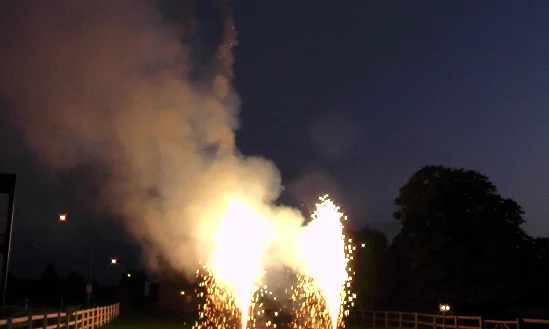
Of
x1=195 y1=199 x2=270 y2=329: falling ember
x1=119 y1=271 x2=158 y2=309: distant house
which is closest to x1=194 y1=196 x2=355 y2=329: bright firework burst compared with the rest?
x1=195 y1=199 x2=270 y2=329: falling ember

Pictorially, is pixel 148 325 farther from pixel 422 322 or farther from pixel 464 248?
pixel 464 248

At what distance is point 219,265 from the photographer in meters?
25.8

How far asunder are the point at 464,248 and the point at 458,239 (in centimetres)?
136

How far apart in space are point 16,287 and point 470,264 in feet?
305

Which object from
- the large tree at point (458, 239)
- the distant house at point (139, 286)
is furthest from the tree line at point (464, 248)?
the distant house at point (139, 286)

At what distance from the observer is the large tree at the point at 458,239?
31.6 metres

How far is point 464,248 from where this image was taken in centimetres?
3244

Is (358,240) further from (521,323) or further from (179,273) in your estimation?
(521,323)

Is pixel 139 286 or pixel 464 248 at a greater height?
pixel 464 248

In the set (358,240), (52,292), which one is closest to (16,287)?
(52,292)

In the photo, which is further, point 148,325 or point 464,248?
point 464,248

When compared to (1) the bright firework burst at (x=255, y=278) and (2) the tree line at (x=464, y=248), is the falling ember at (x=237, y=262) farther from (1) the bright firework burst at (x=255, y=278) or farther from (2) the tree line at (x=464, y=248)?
(2) the tree line at (x=464, y=248)

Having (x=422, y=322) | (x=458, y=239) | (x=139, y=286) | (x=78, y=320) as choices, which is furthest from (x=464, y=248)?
(x=139, y=286)

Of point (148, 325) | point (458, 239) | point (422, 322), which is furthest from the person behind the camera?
point (458, 239)
